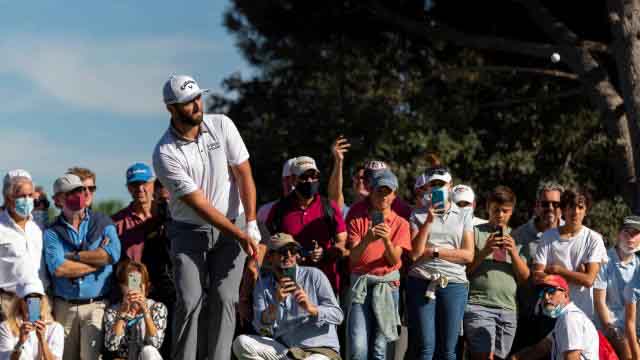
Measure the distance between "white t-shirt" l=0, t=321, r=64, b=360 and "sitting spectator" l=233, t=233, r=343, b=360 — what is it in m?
1.40

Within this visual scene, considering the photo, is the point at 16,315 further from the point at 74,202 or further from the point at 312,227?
the point at 312,227

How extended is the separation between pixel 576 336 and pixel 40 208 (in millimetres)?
4963

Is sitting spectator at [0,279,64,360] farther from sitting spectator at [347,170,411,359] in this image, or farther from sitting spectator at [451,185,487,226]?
sitting spectator at [451,185,487,226]

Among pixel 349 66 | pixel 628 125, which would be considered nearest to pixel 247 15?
pixel 349 66

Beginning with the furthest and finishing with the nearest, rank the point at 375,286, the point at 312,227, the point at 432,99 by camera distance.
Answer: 1. the point at 432,99
2. the point at 312,227
3. the point at 375,286

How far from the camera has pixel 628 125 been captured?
15.1 meters

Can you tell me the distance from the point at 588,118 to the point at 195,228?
1179cm

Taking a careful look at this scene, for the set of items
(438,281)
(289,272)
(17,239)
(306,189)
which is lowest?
(438,281)

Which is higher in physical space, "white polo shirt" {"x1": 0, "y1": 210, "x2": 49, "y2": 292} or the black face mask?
the black face mask

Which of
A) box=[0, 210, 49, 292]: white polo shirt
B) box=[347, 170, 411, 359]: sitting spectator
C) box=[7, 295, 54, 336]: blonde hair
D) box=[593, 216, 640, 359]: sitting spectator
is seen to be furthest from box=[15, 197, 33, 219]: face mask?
box=[593, 216, 640, 359]: sitting spectator

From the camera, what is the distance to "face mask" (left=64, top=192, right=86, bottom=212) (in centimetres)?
962

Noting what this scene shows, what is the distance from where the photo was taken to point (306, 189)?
390 inches

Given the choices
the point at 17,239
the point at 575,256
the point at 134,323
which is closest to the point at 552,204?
the point at 575,256

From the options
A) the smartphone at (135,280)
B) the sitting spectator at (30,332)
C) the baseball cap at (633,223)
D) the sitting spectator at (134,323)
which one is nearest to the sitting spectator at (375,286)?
the sitting spectator at (134,323)
